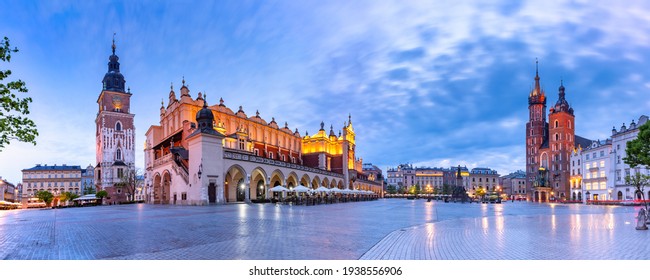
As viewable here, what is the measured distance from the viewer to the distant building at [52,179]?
13777cm

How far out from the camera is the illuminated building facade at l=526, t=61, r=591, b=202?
119 m

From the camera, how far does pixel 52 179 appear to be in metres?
143

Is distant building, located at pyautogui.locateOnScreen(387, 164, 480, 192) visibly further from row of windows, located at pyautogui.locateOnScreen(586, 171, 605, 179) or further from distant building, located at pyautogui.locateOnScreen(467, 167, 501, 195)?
row of windows, located at pyautogui.locateOnScreen(586, 171, 605, 179)

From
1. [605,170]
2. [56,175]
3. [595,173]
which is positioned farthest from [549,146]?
[56,175]

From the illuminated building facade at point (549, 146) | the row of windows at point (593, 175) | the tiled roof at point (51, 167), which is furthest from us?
the tiled roof at point (51, 167)

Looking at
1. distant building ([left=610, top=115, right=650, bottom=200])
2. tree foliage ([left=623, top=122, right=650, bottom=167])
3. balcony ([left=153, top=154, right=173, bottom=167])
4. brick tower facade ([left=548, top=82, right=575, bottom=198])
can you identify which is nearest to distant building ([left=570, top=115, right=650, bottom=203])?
distant building ([left=610, top=115, right=650, bottom=200])

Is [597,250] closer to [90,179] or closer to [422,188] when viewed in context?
[90,179]

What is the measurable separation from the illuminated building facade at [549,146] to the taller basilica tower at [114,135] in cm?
10570

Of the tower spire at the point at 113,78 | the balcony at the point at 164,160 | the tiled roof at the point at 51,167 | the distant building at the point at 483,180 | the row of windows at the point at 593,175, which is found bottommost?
the distant building at the point at 483,180

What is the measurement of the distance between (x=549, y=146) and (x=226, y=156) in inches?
4374

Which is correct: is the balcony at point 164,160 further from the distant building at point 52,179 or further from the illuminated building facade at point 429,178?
the illuminated building facade at point 429,178

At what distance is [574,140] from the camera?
13025 cm

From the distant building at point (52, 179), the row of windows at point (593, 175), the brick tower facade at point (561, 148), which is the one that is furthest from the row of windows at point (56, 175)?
the row of windows at point (593, 175)

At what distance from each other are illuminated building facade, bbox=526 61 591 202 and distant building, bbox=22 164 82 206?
14602cm
